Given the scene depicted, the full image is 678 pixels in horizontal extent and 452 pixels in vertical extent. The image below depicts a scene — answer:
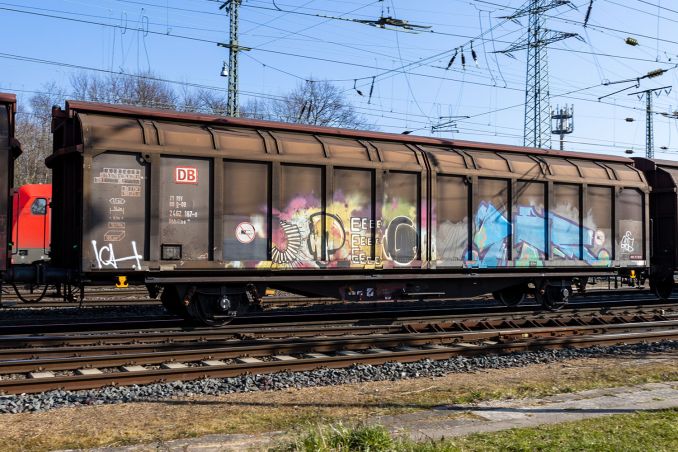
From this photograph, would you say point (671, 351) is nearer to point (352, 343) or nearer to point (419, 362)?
point (419, 362)

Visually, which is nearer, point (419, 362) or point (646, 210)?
point (419, 362)

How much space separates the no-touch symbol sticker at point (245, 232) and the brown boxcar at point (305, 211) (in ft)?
0.06

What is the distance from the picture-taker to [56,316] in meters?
14.2

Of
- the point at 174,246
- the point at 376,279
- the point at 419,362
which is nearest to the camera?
the point at 419,362

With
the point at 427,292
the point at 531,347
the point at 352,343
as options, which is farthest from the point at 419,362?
the point at 427,292

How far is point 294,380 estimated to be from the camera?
27.1ft

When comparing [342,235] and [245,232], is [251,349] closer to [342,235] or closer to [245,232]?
[245,232]

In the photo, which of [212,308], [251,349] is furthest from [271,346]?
[212,308]

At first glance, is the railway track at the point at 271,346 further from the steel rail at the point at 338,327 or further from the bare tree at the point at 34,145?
the bare tree at the point at 34,145

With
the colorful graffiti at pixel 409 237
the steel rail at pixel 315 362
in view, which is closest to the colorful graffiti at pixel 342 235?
the colorful graffiti at pixel 409 237

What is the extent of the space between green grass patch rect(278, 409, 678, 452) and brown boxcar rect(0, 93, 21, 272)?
7273mm

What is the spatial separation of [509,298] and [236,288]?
24.4ft

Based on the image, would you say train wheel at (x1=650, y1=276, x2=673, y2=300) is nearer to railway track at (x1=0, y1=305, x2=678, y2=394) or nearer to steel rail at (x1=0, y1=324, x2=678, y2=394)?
railway track at (x1=0, y1=305, x2=678, y2=394)

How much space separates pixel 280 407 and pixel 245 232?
5.09 meters
